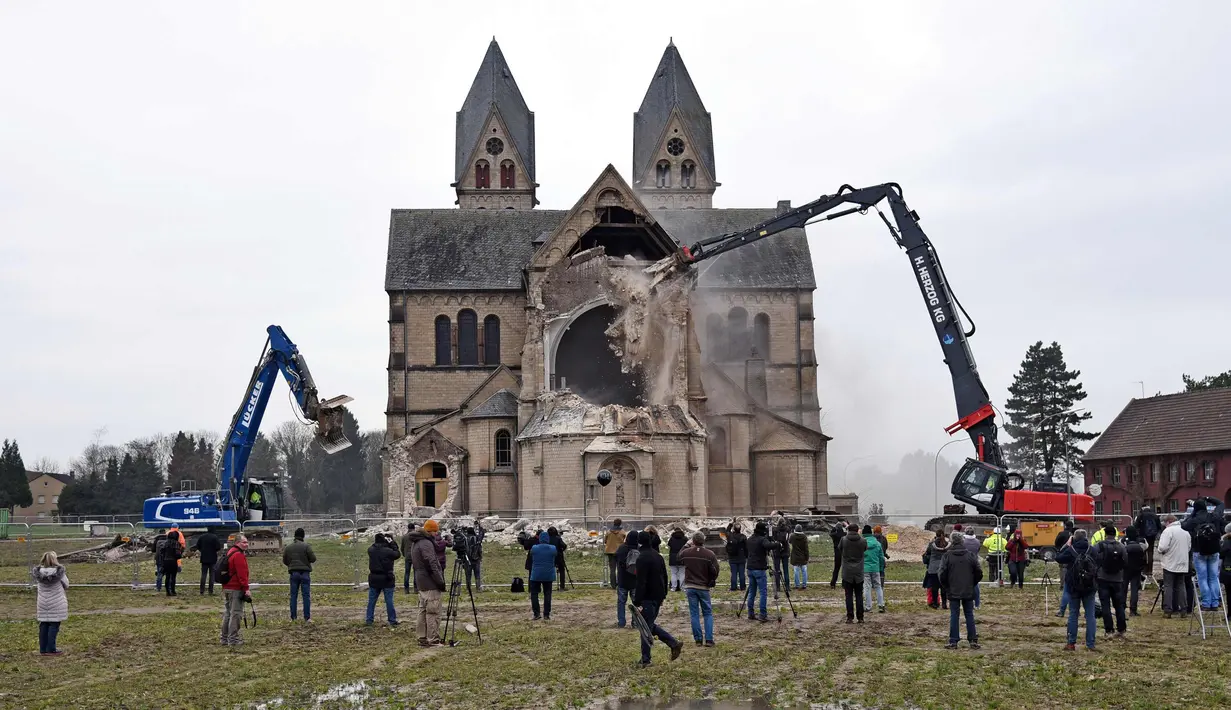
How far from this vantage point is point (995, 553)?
32.1m

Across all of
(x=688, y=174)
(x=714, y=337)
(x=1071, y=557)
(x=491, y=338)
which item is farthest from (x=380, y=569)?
(x=688, y=174)

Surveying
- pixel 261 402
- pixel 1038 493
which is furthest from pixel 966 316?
pixel 261 402

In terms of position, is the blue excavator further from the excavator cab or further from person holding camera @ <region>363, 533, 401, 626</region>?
person holding camera @ <region>363, 533, 401, 626</region>

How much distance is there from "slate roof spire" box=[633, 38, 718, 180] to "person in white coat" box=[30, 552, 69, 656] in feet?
207

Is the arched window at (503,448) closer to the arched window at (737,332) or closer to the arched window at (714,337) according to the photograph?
the arched window at (714,337)

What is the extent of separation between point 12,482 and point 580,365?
170 feet

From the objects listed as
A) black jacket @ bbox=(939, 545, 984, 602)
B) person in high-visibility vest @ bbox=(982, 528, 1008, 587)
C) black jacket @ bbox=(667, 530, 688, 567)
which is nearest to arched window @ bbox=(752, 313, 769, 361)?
person in high-visibility vest @ bbox=(982, 528, 1008, 587)

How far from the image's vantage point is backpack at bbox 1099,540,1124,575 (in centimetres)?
2064

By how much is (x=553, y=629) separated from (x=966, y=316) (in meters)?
28.4

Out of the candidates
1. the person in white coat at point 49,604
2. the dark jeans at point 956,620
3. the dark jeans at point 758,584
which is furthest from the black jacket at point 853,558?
the person in white coat at point 49,604

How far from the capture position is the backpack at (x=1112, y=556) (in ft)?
67.7

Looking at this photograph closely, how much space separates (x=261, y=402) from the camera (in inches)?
1825

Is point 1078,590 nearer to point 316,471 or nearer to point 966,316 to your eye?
point 966,316

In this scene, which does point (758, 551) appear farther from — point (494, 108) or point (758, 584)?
point (494, 108)
